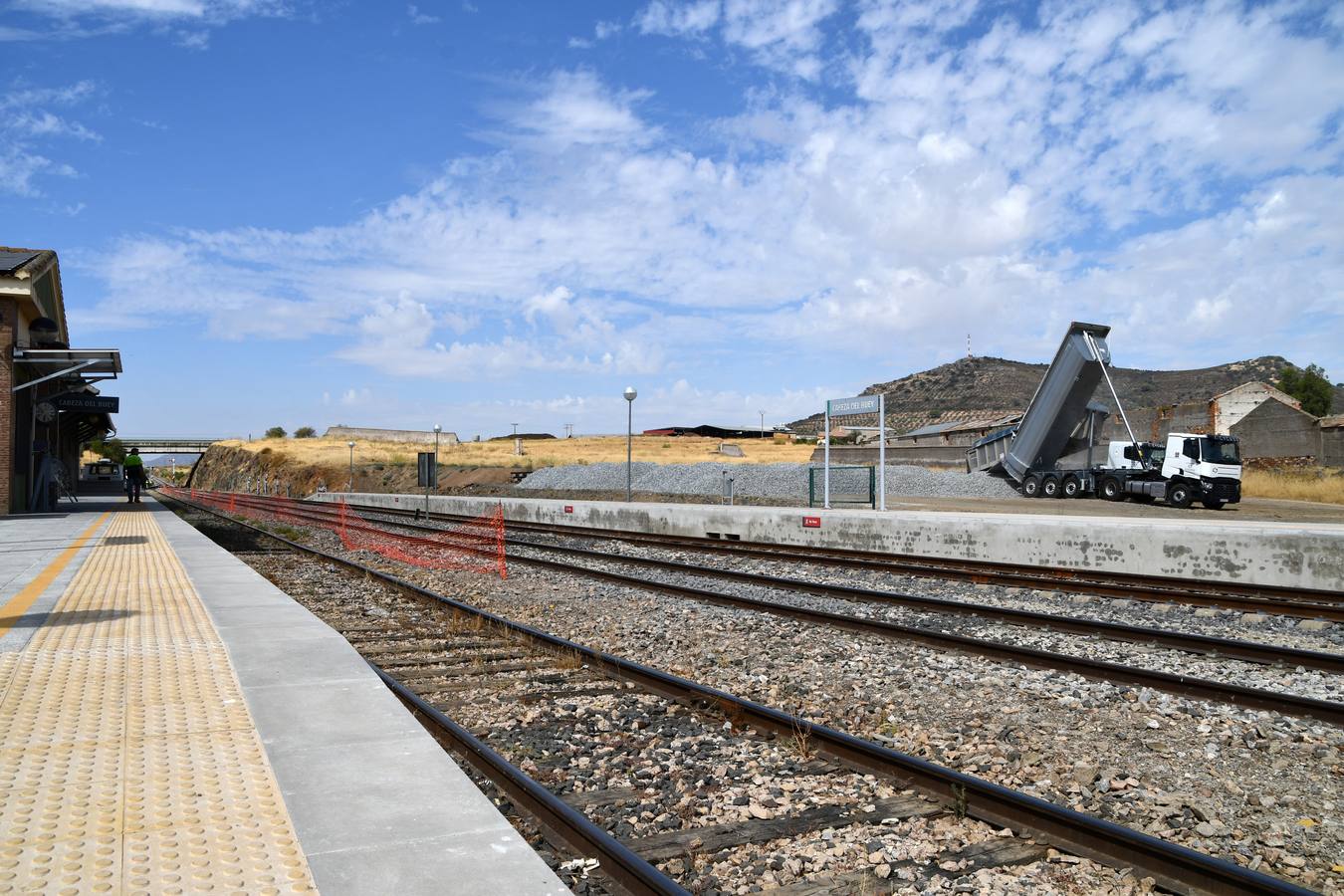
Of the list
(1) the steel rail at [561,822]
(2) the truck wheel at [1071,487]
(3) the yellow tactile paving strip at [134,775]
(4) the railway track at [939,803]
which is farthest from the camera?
(2) the truck wheel at [1071,487]

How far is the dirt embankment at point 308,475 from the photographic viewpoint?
5788cm

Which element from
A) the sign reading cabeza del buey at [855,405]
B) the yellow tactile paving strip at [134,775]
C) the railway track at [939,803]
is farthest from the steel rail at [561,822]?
the sign reading cabeza del buey at [855,405]

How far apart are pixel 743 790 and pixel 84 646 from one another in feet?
18.7

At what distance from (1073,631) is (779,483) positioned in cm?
2931

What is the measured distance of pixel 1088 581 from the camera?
13.6m

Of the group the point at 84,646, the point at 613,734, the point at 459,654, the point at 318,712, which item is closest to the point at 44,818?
the point at 318,712

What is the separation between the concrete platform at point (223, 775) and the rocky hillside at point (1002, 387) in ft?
302

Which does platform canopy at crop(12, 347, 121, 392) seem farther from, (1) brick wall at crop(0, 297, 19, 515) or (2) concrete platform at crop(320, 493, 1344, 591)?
(2) concrete platform at crop(320, 493, 1344, 591)

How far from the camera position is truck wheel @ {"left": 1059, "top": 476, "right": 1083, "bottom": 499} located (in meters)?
34.3

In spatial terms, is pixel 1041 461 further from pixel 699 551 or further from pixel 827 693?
pixel 827 693

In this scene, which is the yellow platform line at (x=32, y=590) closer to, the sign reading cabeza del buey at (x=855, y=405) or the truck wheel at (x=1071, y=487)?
the sign reading cabeza del buey at (x=855, y=405)

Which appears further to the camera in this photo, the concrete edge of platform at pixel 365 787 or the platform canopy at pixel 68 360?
the platform canopy at pixel 68 360

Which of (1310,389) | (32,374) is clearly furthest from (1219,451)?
(1310,389)

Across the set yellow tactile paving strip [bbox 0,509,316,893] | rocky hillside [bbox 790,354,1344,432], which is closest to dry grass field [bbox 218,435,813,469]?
rocky hillside [bbox 790,354,1344,432]
